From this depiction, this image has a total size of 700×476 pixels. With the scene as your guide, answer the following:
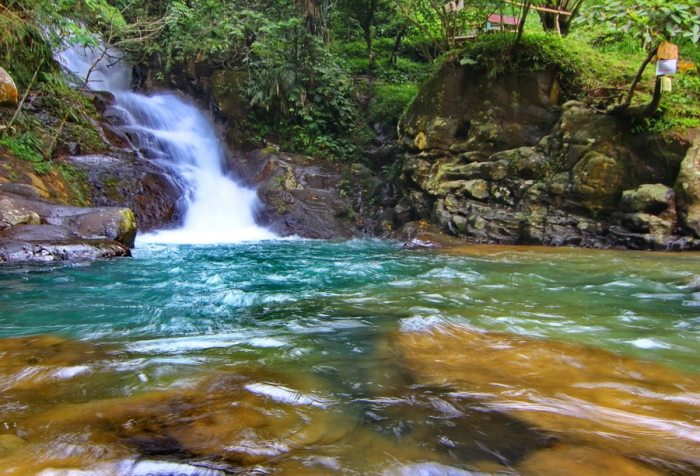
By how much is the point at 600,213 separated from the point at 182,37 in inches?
505

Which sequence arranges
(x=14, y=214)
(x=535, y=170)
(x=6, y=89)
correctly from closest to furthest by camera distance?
1. (x=14, y=214)
2. (x=6, y=89)
3. (x=535, y=170)

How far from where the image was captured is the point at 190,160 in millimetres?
12688

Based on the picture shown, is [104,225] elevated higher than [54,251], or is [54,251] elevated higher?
[104,225]

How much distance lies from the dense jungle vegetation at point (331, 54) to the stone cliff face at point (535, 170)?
1.71 ft

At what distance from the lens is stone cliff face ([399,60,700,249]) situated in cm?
818

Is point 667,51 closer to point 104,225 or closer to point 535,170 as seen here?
point 535,170

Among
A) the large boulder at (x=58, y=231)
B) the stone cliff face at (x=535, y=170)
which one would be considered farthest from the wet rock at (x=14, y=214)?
the stone cliff face at (x=535, y=170)

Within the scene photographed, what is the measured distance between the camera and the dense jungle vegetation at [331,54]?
883 centimetres

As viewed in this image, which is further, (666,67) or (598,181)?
(598,181)

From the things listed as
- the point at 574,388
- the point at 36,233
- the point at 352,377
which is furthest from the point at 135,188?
the point at 574,388

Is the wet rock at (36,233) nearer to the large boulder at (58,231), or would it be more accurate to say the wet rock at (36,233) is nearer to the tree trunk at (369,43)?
the large boulder at (58,231)

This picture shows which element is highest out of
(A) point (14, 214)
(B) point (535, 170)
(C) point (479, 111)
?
(C) point (479, 111)

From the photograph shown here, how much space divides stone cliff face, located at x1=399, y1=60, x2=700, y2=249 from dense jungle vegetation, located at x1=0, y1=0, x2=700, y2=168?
522 millimetres

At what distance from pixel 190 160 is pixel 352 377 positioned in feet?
37.4
